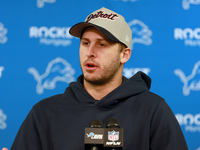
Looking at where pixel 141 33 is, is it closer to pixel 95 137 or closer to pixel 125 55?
pixel 125 55

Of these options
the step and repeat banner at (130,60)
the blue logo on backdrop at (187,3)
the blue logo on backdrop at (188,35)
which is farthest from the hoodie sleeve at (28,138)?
the blue logo on backdrop at (187,3)

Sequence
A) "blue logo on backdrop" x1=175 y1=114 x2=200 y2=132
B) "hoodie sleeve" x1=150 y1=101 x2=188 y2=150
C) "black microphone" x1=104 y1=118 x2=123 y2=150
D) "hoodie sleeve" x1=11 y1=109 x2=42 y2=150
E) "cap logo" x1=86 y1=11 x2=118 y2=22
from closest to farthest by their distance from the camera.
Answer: "black microphone" x1=104 y1=118 x2=123 y2=150 < "hoodie sleeve" x1=150 y1=101 x2=188 y2=150 < "hoodie sleeve" x1=11 y1=109 x2=42 y2=150 < "cap logo" x1=86 y1=11 x2=118 y2=22 < "blue logo on backdrop" x1=175 y1=114 x2=200 y2=132

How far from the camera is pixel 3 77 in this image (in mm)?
2299

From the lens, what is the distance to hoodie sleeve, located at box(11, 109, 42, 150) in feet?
3.58

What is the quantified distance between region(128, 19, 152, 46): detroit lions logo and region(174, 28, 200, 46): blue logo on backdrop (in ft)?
0.70

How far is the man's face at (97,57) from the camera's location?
1124mm

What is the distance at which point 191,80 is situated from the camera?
2283 millimetres

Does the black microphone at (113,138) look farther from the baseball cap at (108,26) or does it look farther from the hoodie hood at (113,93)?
the baseball cap at (108,26)

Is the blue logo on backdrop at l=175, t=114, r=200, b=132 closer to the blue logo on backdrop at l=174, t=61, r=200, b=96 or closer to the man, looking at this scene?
the blue logo on backdrop at l=174, t=61, r=200, b=96

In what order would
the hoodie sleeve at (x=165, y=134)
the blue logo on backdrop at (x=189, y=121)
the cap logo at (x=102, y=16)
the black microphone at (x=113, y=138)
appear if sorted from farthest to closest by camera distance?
1. the blue logo on backdrop at (x=189, y=121)
2. the cap logo at (x=102, y=16)
3. the hoodie sleeve at (x=165, y=134)
4. the black microphone at (x=113, y=138)

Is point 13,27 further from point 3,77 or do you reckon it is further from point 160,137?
point 160,137

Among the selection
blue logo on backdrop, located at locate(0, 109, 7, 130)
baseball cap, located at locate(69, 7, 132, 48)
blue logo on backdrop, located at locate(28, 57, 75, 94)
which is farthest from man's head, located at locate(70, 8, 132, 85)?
blue logo on backdrop, located at locate(0, 109, 7, 130)

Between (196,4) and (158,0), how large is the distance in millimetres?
309

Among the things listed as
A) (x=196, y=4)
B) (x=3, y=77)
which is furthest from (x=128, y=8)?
(x=3, y=77)
